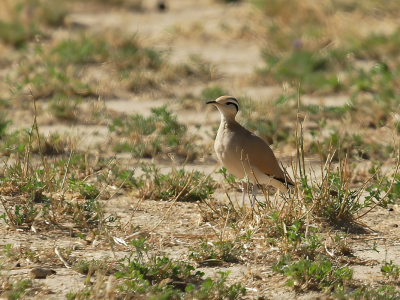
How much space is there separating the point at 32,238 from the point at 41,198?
0.63 metres

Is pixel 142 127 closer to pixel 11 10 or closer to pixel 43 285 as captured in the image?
pixel 43 285

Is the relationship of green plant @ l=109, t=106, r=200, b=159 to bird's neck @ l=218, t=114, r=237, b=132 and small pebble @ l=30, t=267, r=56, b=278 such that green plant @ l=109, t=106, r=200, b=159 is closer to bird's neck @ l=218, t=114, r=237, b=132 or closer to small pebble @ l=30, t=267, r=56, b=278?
bird's neck @ l=218, t=114, r=237, b=132

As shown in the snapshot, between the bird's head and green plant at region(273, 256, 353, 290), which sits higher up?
the bird's head

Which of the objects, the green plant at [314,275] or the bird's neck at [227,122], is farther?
the bird's neck at [227,122]

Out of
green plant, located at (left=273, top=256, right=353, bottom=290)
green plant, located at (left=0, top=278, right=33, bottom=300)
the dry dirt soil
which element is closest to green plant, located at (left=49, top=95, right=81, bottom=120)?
the dry dirt soil

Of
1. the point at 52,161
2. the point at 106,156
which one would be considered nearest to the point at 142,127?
the point at 106,156

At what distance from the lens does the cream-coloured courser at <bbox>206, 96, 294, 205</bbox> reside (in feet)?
15.4

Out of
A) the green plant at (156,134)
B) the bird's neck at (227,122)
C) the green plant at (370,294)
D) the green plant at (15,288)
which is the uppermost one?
the bird's neck at (227,122)

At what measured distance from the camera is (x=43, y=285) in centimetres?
331

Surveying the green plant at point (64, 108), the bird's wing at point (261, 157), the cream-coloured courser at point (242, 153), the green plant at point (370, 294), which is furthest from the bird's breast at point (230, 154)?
the green plant at point (64, 108)

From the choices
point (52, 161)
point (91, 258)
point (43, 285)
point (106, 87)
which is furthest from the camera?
point (106, 87)

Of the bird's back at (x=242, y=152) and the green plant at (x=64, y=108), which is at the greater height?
the bird's back at (x=242, y=152)

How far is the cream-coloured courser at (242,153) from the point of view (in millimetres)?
4699

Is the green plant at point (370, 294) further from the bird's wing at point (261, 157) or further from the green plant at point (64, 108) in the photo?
the green plant at point (64, 108)
